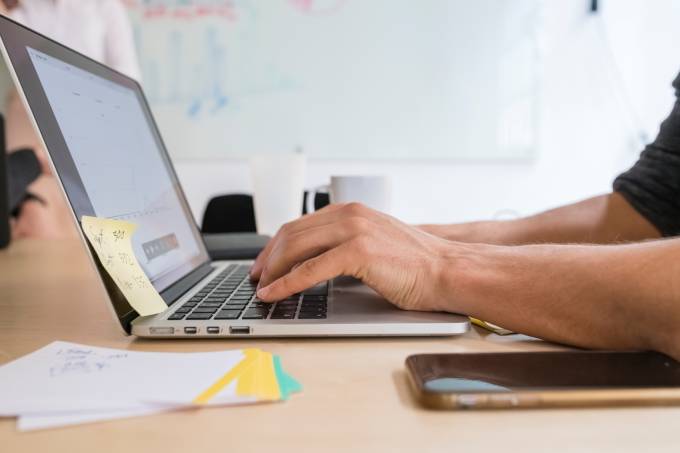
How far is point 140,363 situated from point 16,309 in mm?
301

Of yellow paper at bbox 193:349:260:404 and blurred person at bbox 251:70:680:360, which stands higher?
blurred person at bbox 251:70:680:360

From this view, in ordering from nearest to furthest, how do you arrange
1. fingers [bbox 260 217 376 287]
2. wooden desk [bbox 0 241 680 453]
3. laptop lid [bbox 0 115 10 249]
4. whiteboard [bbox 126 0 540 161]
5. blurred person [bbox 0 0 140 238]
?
wooden desk [bbox 0 241 680 453] → fingers [bbox 260 217 376 287] → laptop lid [bbox 0 115 10 249] → blurred person [bbox 0 0 140 238] → whiteboard [bbox 126 0 540 161]

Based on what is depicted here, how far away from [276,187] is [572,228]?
525 millimetres

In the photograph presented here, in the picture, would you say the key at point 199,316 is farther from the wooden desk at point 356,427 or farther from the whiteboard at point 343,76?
the whiteboard at point 343,76

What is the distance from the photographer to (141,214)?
571 mm

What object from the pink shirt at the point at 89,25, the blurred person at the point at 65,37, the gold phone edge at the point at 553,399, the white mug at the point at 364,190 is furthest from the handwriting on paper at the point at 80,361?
the pink shirt at the point at 89,25

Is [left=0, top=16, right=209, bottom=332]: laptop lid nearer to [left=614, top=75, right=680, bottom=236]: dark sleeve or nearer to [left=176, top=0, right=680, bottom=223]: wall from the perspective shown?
[left=614, top=75, right=680, bottom=236]: dark sleeve

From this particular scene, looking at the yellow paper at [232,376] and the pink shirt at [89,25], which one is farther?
the pink shirt at [89,25]

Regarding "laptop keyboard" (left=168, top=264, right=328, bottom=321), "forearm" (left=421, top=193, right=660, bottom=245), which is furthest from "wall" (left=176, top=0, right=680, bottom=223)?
"laptop keyboard" (left=168, top=264, right=328, bottom=321)

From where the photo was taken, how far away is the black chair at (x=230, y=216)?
1743 millimetres

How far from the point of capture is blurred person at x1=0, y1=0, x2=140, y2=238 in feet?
5.57

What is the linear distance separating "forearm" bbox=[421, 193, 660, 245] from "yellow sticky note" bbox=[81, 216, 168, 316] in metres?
0.49

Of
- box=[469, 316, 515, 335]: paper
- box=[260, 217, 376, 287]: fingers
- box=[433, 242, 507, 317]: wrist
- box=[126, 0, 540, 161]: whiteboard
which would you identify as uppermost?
box=[126, 0, 540, 161]: whiteboard

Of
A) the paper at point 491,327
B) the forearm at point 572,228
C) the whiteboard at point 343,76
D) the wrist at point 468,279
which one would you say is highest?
the whiteboard at point 343,76
